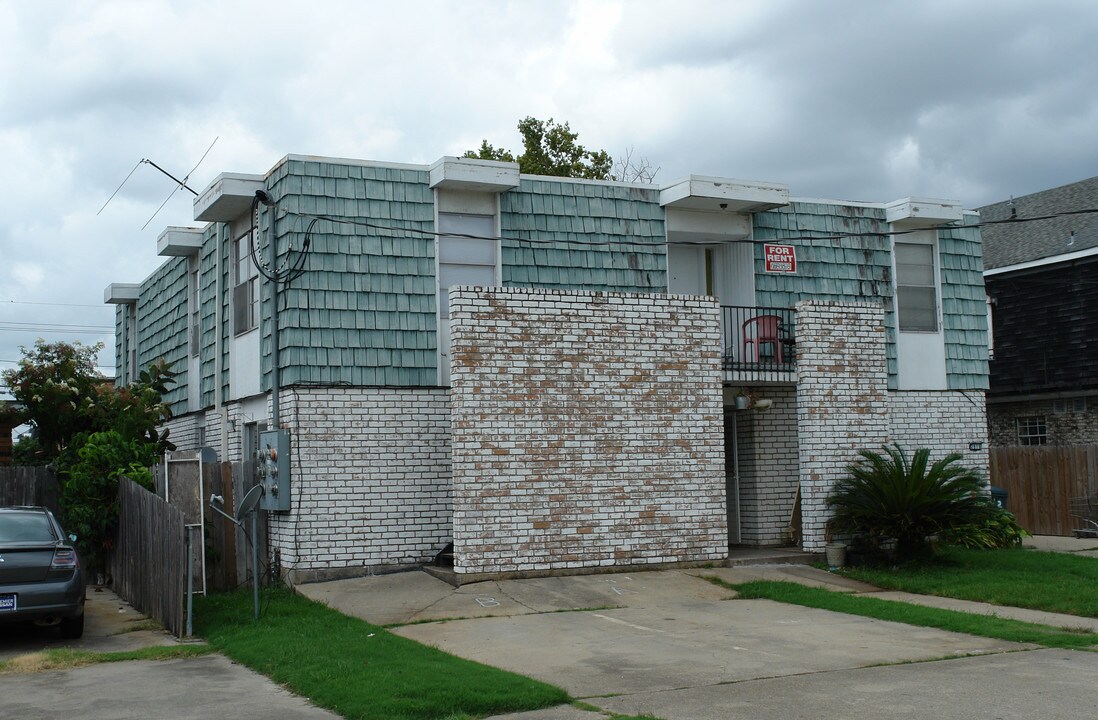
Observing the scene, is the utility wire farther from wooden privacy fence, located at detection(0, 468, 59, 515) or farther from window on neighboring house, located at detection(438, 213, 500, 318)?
wooden privacy fence, located at detection(0, 468, 59, 515)

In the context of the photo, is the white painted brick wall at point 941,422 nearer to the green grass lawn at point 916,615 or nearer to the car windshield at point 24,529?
the green grass lawn at point 916,615

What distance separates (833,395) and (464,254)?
572 cm

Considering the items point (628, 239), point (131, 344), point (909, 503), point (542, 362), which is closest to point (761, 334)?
point (628, 239)

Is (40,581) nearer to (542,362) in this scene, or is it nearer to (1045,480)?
(542,362)

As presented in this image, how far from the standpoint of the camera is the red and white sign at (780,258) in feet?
56.6

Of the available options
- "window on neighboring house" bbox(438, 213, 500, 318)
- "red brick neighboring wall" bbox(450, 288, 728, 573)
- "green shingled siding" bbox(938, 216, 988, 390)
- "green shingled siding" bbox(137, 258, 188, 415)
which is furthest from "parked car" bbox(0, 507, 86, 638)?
"green shingled siding" bbox(938, 216, 988, 390)

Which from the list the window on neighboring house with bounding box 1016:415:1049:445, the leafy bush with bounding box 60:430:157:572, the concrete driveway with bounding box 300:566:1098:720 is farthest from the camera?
the window on neighboring house with bounding box 1016:415:1049:445

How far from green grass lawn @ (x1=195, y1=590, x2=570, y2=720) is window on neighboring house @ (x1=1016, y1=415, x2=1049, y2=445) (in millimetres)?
19483

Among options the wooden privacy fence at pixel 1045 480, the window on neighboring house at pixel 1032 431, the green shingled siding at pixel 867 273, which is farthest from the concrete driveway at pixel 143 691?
the window on neighboring house at pixel 1032 431

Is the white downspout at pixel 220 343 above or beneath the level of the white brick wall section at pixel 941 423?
above

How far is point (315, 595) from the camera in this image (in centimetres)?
1327

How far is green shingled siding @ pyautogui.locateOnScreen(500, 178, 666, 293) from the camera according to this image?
1566 cm

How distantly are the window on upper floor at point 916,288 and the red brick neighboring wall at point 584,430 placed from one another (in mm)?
4446

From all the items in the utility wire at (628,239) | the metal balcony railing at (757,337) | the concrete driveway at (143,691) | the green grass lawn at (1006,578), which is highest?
the utility wire at (628,239)
